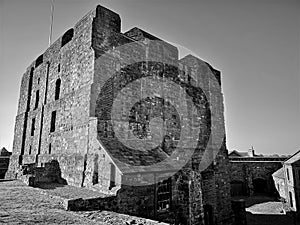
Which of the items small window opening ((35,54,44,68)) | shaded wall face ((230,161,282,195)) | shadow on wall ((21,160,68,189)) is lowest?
shaded wall face ((230,161,282,195))

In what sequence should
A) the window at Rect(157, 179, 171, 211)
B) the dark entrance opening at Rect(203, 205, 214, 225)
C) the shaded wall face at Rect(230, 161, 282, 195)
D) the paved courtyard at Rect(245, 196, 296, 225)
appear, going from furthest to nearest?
the shaded wall face at Rect(230, 161, 282, 195), the paved courtyard at Rect(245, 196, 296, 225), the dark entrance opening at Rect(203, 205, 214, 225), the window at Rect(157, 179, 171, 211)

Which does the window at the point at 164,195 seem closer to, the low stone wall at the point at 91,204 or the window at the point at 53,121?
the low stone wall at the point at 91,204

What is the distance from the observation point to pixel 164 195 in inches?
371

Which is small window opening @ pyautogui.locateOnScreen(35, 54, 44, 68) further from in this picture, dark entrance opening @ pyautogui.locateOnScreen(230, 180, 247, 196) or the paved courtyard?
dark entrance opening @ pyautogui.locateOnScreen(230, 180, 247, 196)

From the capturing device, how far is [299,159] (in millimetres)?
23906

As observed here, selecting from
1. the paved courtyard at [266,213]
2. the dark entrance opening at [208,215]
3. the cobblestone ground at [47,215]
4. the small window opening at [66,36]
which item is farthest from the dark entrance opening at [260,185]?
the cobblestone ground at [47,215]

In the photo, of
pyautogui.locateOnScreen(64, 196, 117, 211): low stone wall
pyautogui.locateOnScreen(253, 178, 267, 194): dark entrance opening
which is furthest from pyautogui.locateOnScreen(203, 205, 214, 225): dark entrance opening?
pyautogui.locateOnScreen(253, 178, 267, 194): dark entrance opening

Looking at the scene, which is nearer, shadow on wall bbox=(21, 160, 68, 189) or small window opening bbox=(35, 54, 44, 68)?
shadow on wall bbox=(21, 160, 68, 189)

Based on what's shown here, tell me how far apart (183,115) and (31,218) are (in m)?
11.2

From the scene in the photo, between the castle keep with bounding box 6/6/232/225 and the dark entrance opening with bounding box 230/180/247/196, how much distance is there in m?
16.4

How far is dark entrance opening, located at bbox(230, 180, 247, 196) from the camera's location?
100 feet

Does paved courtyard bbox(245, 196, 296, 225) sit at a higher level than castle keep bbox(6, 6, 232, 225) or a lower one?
lower

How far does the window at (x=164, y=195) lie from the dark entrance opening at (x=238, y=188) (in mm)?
24530

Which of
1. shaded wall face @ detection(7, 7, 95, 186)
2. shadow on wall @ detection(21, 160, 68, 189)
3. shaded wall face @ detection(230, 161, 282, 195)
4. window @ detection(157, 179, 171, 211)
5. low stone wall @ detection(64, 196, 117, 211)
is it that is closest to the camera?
low stone wall @ detection(64, 196, 117, 211)
